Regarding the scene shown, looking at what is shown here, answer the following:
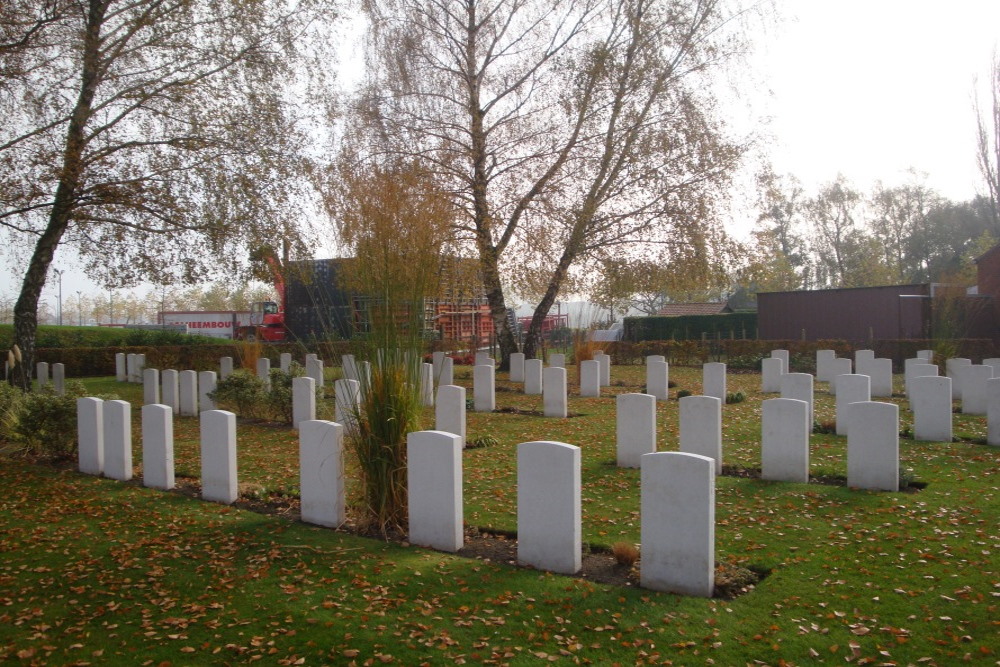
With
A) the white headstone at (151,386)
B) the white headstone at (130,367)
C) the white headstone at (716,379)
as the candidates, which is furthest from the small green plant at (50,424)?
the white headstone at (130,367)

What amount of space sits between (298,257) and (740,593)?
1204 cm

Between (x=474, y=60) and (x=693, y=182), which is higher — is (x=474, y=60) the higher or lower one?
the higher one

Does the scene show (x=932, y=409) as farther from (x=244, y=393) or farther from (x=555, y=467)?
(x=244, y=393)

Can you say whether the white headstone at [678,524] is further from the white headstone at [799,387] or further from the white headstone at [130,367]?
the white headstone at [130,367]

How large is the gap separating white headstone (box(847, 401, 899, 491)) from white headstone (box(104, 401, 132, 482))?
7.95m

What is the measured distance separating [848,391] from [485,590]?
7.92 meters

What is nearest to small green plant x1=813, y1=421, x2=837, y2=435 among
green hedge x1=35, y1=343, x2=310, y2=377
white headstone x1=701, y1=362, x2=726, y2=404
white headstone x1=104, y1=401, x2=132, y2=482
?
white headstone x1=701, y1=362, x2=726, y2=404

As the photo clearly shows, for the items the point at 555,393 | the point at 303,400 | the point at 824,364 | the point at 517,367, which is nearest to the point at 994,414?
the point at 555,393

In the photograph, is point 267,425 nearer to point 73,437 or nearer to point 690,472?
point 73,437

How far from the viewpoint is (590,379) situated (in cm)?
1692

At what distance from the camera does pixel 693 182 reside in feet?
61.6

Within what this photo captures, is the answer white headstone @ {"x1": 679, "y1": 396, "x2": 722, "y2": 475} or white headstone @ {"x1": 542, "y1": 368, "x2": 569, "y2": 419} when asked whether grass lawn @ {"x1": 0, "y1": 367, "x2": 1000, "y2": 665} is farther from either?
white headstone @ {"x1": 542, "y1": 368, "x2": 569, "y2": 419}

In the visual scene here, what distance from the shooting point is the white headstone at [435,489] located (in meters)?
5.80

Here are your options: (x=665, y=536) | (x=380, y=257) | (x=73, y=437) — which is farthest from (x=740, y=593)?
(x=73, y=437)
